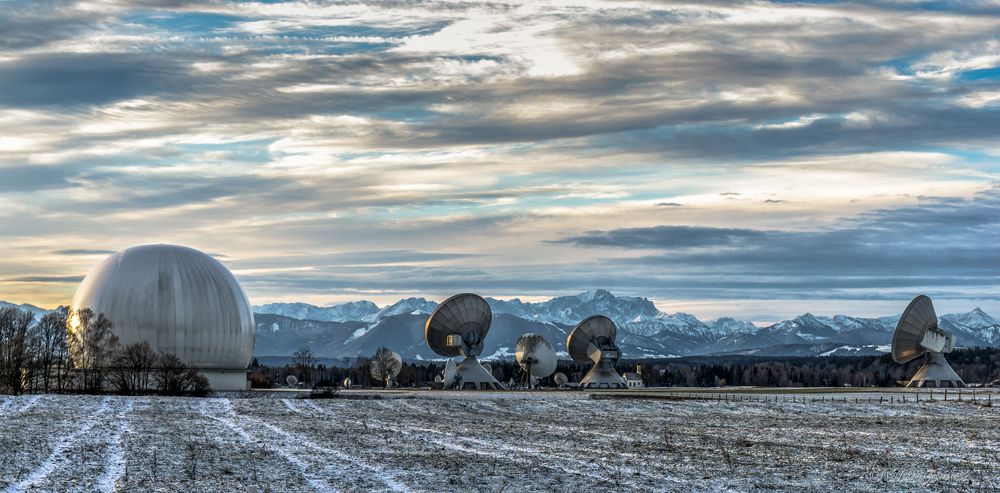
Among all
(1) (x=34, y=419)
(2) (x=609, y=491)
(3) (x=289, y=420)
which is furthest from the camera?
(3) (x=289, y=420)

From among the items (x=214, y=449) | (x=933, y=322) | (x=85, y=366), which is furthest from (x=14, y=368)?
(x=933, y=322)

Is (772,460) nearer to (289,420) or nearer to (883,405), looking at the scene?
(289,420)

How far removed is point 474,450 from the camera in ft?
127

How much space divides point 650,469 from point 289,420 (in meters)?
25.6

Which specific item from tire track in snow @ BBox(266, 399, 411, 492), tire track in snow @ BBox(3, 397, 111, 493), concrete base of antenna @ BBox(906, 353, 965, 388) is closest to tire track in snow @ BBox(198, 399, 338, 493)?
tire track in snow @ BBox(266, 399, 411, 492)

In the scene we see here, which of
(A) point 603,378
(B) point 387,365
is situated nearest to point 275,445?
(A) point 603,378

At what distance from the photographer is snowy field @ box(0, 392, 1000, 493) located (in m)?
29.8

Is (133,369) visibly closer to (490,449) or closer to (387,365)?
(490,449)

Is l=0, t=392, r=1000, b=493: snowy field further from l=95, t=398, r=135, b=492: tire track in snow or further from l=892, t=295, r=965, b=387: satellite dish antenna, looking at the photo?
l=892, t=295, r=965, b=387: satellite dish antenna

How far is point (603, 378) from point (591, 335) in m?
6.42

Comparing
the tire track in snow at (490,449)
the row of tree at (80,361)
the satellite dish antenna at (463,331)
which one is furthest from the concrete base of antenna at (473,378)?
the tire track in snow at (490,449)

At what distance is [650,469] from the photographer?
33188 millimetres

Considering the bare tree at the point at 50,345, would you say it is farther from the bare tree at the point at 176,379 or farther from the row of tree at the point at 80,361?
the bare tree at the point at 176,379

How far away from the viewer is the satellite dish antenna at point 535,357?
148000 mm
